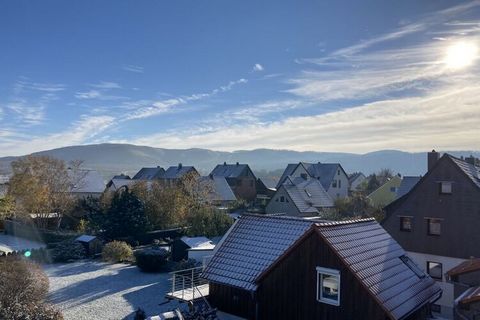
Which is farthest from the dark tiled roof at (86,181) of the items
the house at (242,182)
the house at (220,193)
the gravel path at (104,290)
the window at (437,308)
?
the window at (437,308)

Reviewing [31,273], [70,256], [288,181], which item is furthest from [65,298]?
[288,181]

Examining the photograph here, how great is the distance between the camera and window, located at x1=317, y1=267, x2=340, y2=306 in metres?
15.1

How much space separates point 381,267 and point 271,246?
15.3ft

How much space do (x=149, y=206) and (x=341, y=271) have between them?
29.0 meters

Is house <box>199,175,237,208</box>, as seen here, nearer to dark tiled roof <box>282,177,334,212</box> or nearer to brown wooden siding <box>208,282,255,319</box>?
dark tiled roof <box>282,177,334,212</box>

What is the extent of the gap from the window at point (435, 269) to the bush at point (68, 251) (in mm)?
25557

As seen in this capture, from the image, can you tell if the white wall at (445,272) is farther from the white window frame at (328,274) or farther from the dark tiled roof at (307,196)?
the dark tiled roof at (307,196)

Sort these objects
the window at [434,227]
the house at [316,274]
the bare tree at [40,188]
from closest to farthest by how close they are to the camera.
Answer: the house at [316,274], the window at [434,227], the bare tree at [40,188]

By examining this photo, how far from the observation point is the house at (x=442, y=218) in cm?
2430

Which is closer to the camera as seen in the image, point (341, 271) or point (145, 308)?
point (341, 271)

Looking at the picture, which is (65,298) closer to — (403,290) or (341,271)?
(341,271)

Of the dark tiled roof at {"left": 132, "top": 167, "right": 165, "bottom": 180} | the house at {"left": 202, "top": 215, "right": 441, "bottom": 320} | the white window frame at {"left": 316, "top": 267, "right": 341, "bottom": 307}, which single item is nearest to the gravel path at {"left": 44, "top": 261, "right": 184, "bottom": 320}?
the house at {"left": 202, "top": 215, "right": 441, "bottom": 320}

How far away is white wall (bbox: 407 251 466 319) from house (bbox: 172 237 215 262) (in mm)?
13792

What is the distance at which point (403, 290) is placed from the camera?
1578 cm
